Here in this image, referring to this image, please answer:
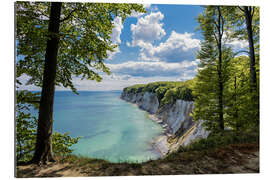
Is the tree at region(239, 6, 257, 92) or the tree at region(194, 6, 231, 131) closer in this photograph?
the tree at region(239, 6, 257, 92)

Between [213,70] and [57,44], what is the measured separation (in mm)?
4106

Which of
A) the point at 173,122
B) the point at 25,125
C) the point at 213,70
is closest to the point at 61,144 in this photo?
the point at 25,125

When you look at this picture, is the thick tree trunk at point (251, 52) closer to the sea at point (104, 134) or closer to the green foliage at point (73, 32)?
the green foliage at point (73, 32)

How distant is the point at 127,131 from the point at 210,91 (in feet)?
42.4

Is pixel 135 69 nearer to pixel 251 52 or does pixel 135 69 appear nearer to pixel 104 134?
pixel 251 52

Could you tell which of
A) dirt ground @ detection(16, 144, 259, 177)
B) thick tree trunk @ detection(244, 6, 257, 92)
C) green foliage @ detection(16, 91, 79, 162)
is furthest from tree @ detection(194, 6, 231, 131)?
green foliage @ detection(16, 91, 79, 162)

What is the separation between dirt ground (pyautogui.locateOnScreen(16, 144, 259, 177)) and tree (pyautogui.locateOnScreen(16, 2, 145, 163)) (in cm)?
22

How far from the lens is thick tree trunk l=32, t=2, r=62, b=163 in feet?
6.54

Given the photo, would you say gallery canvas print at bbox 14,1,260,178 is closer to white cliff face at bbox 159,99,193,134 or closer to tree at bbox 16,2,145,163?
tree at bbox 16,2,145,163

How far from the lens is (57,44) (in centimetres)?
209

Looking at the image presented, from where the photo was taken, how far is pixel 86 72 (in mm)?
2551

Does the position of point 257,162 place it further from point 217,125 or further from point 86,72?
point 86,72

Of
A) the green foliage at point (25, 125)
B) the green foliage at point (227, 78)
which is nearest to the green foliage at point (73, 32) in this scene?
the green foliage at point (25, 125)

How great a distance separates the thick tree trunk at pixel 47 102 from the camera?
1.99 m
